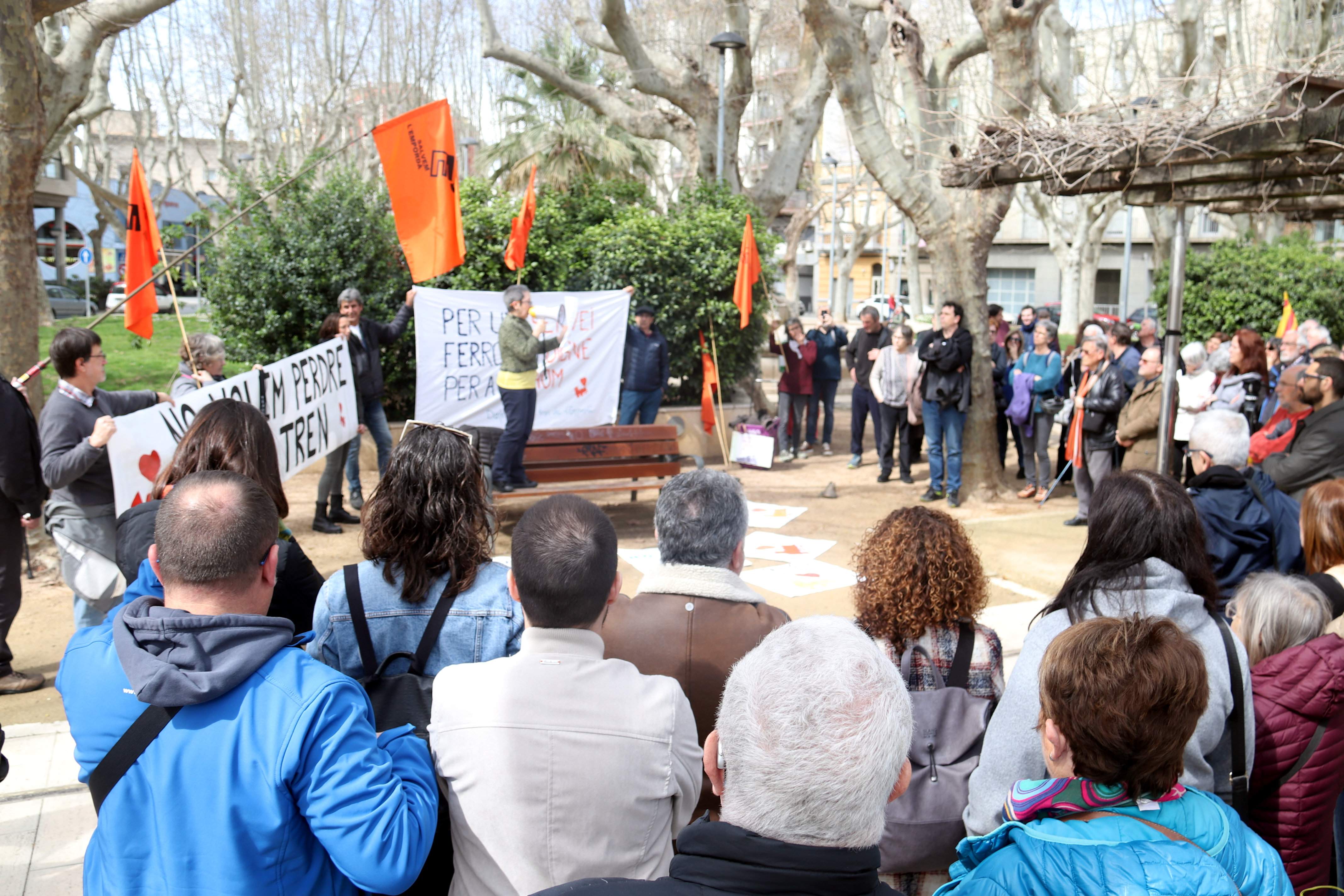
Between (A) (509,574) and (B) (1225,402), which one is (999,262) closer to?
(B) (1225,402)

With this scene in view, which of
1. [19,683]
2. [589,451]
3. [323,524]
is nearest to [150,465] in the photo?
[19,683]

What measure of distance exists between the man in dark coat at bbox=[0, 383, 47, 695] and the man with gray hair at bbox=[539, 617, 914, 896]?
4.51 meters

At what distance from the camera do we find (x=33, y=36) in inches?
257

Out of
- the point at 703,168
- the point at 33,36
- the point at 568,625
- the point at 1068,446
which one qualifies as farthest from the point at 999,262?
the point at 568,625

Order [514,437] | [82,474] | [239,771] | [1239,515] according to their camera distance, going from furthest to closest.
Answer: [514,437] < [82,474] < [1239,515] < [239,771]

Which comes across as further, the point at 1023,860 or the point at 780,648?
the point at 1023,860

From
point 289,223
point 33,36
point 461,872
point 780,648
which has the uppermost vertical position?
point 33,36

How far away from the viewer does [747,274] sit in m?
11.2

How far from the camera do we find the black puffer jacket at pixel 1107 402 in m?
8.45

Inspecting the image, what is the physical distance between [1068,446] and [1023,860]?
29.0 feet

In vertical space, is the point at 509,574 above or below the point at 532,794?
above

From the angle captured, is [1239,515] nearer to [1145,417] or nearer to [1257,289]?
[1145,417]

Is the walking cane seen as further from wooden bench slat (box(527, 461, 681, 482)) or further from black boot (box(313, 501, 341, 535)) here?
black boot (box(313, 501, 341, 535))

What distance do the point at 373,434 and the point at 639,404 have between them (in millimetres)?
3314
